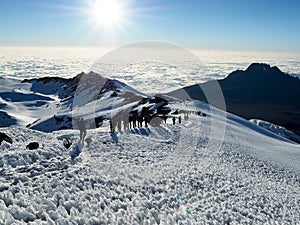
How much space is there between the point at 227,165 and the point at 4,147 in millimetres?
17515

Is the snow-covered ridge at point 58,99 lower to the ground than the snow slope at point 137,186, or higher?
lower

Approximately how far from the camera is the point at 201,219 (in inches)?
473

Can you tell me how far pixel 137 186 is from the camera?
45.5 ft

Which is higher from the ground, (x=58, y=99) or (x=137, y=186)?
(x=137, y=186)

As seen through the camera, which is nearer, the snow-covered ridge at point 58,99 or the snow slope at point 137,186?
the snow slope at point 137,186

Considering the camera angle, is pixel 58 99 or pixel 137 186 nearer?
pixel 137 186

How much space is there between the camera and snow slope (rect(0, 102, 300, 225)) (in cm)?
995

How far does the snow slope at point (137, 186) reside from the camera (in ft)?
32.6

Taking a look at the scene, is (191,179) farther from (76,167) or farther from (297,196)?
(297,196)

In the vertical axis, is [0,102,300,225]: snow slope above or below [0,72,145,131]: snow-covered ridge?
above

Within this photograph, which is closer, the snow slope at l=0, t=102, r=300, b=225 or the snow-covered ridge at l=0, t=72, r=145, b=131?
the snow slope at l=0, t=102, r=300, b=225

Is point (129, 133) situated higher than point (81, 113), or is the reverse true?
point (129, 133)

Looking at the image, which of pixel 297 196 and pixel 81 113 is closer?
pixel 297 196

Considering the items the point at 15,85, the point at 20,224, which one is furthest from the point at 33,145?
the point at 15,85
